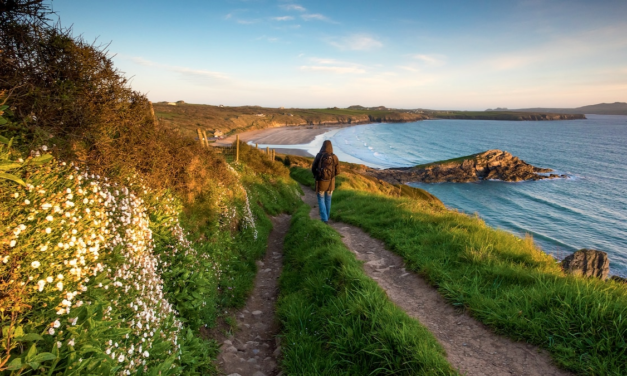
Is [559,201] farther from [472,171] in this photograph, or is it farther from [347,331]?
[347,331]

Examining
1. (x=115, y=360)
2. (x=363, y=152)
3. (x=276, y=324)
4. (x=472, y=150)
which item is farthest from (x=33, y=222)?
(x=472, y=150)

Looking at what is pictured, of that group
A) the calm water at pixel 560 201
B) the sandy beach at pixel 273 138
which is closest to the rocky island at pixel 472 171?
the calm water at pixel 560 201

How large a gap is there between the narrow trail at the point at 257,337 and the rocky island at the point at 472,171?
42.9 metres

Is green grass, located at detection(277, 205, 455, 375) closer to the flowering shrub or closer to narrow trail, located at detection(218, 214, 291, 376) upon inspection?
narrow trail, located at detection(218, 214, 291, 376)

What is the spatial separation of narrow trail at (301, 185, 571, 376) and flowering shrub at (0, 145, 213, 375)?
3901mm

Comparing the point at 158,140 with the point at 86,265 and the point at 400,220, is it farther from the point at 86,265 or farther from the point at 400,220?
the point at 400,220

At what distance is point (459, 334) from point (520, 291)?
4.95 ft

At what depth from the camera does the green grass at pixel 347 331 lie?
4.22 metres

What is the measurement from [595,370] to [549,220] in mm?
35804

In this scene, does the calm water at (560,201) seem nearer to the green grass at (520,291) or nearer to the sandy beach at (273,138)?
the green grass at (520,291)

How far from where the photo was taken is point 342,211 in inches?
561

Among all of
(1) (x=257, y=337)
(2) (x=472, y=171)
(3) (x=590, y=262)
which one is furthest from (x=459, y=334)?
(2) (x=472, y=171)

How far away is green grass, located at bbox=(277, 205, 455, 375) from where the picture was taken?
4223mm

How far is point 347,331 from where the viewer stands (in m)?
4.86
